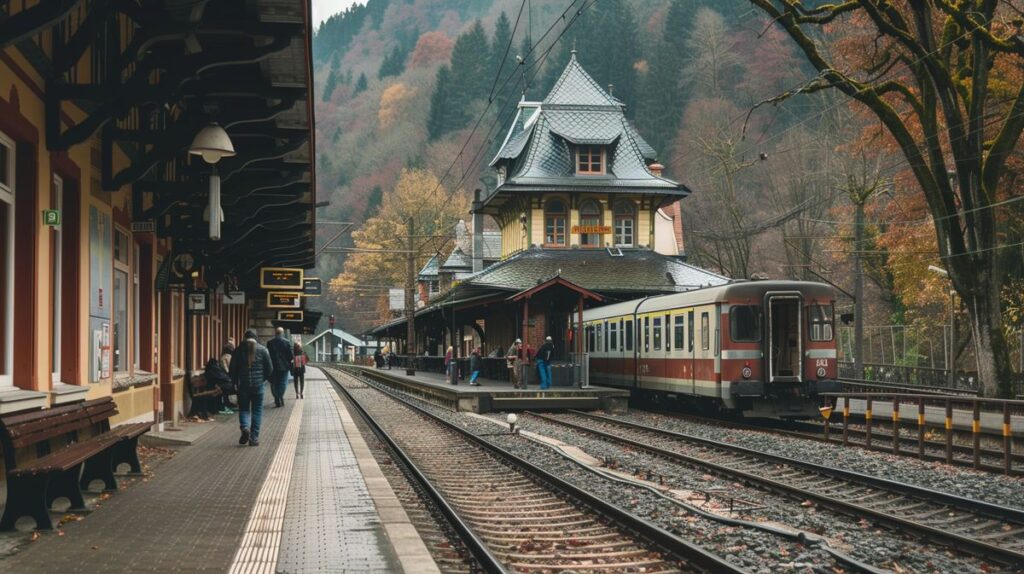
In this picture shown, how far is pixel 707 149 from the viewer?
54000mm

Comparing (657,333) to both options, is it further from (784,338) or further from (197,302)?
(197,302)

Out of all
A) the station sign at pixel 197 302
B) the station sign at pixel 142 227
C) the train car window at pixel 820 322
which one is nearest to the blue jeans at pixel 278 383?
the station sign at pixel 197 302

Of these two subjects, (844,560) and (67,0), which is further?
(844,560)

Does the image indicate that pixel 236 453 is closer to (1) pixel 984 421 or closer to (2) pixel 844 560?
(2) pixel 844 560

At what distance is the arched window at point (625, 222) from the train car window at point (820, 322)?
24256mm

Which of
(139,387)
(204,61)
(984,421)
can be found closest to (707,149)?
(984,421)

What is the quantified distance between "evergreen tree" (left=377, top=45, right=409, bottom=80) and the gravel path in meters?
112

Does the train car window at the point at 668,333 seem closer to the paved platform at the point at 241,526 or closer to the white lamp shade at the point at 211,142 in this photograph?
the paved platform at the point at 241,526

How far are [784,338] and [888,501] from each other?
1215cm

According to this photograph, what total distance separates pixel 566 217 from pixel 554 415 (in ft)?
66.2

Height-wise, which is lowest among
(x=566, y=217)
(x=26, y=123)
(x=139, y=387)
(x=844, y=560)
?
(x=844, y=560)

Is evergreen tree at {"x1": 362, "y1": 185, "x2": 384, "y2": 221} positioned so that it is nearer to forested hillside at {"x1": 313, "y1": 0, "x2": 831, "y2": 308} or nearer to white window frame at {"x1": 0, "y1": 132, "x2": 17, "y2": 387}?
forested hillside at {"x1": 313, "y1": 0, "x2": 831, "y2": 308}

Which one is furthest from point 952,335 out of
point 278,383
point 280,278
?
point 278,383

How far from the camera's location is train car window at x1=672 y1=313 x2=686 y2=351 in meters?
25.9
